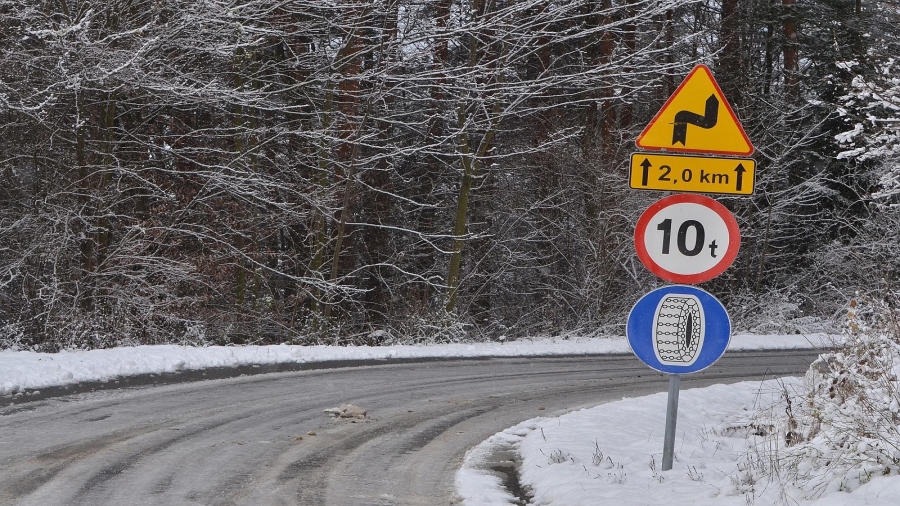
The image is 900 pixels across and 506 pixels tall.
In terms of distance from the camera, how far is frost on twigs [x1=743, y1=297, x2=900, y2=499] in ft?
17.3

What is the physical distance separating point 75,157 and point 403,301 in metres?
8.25

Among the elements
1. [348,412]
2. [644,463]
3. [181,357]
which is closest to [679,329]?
[644,463]

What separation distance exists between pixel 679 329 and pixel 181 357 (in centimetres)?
761

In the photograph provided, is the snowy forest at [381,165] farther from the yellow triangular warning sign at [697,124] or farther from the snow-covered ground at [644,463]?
the yellow triangular warning sign at [697,124]

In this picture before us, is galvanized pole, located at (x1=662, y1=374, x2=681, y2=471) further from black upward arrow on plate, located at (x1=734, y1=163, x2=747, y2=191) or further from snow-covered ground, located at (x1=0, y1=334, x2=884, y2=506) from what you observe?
black upward arrow on plate, located at (x1=734, y1=163, x2=747, y2=191)

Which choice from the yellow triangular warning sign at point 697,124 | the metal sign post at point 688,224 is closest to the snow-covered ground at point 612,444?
the metal sign post at point 688,224

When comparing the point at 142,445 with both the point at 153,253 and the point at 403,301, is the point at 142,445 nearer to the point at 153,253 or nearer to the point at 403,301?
the point at 153,253

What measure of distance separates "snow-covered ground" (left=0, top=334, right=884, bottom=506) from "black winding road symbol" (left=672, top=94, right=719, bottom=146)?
205 cm

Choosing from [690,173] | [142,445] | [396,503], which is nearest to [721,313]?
[690,173]

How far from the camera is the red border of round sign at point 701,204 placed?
559cm

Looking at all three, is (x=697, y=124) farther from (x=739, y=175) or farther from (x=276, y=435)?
(x=276, y=435)

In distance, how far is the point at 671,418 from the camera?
5.89 metres

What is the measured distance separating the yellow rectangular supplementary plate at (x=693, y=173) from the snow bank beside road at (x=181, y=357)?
427 centimetres

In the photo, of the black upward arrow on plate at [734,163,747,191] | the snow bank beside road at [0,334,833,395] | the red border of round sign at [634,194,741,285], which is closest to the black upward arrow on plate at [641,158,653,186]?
the red border of round sign at [634,194,741,285]
